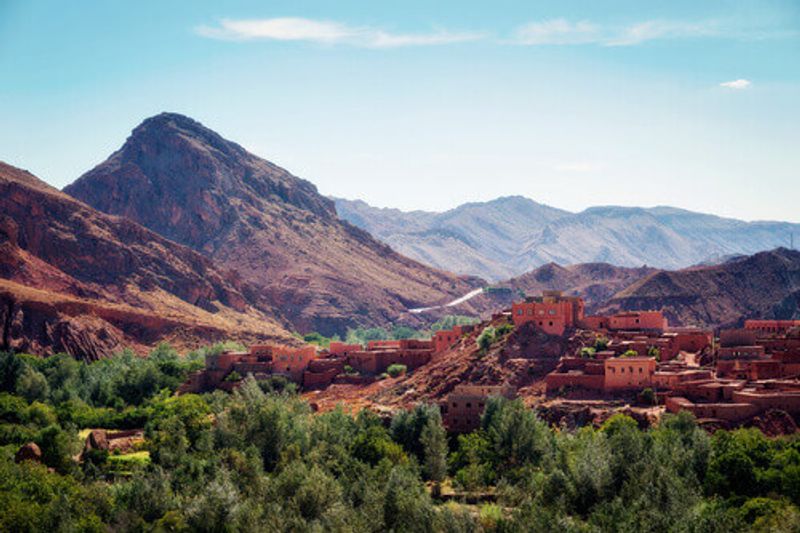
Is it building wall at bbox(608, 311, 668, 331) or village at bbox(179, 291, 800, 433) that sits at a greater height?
building wall at bbox(608, 311, 668, 331)

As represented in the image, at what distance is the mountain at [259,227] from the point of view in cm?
15538

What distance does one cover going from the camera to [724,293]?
13275 centimetres

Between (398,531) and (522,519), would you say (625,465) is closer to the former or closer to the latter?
(522,519)

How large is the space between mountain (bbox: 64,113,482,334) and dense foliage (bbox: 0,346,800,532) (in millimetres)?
81682

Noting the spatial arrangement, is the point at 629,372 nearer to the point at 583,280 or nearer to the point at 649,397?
the point at 649,397

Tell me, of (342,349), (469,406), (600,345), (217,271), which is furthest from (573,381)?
(217,271)

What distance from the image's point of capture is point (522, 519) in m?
46.6

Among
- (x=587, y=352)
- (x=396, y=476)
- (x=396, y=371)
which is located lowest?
(x=396, y=476)

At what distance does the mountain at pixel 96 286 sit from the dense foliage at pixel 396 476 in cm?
3524

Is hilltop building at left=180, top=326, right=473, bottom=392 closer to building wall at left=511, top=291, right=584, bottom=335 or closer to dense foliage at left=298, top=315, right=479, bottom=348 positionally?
building wall at left=511, top=291, right=584, bottom=335

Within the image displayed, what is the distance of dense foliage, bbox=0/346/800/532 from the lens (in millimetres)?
47781

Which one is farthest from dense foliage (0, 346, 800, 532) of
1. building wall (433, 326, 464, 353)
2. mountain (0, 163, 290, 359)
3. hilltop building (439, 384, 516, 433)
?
mountain (0, 163, 290, 359)

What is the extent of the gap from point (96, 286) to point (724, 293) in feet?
230

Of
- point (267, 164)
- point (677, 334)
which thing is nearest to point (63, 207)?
point (267, 164)
